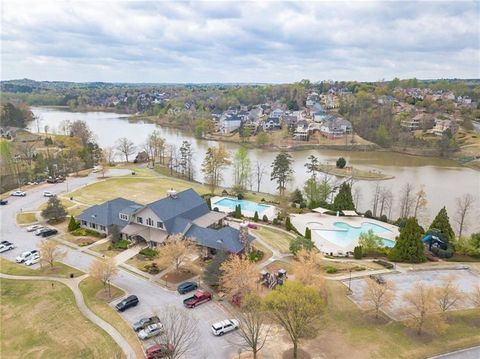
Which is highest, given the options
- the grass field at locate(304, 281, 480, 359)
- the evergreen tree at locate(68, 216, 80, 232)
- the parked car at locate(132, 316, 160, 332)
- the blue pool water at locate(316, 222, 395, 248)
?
the evergreen tree at locate(68, 216, 80, 232)

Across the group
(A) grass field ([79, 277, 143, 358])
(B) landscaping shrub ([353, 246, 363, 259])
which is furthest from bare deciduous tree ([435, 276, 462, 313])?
(A) grass field ([79, 277, 143, 358])

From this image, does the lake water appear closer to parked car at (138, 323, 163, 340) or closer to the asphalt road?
the asphalt road

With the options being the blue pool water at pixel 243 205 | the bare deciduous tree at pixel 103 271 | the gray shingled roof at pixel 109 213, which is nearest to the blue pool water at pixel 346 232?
the blue pool water at pixel 243 205

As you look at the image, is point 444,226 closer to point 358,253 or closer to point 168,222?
point 358,253

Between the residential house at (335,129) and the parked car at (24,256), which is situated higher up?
the residential house at (335,129)

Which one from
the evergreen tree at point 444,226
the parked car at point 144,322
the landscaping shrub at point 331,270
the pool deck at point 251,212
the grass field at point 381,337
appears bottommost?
the pool deck at point 251,212

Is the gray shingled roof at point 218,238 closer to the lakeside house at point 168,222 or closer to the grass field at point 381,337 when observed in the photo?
the lakeside house at point 168,222
